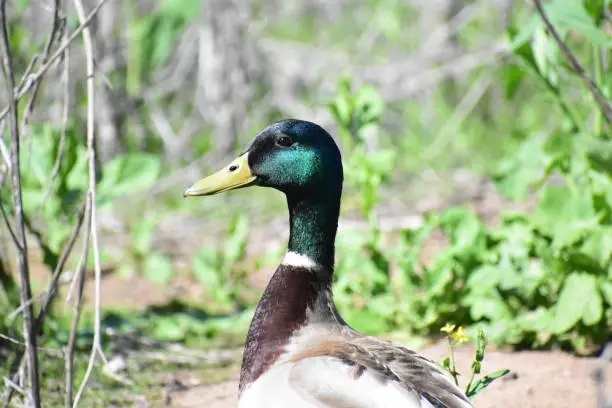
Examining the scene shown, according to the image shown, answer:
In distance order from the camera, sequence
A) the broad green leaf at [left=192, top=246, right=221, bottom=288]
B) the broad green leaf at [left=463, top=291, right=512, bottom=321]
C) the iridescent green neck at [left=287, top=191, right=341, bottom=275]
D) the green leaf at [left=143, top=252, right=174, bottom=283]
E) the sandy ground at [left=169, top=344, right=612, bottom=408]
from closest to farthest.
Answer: the iridescent green neck at [left=287, top=191, right=341, bottom=275] → the sandy ground at [left=169, top=344, right=612, bottom=408] → the broad green leaf at [left=463, top=291, right=512, bottom=321] → the broad green leaf at [left=192, top=246, right=221, bottom=288] → the green leaf at [left=143, top=252, right=174, bottom=283]

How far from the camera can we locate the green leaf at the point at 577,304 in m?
3.60

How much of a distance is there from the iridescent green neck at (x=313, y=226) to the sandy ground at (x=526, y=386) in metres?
0.69

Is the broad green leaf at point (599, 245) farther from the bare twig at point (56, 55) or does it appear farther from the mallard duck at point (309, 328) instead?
the bare twig at point (56, 55)

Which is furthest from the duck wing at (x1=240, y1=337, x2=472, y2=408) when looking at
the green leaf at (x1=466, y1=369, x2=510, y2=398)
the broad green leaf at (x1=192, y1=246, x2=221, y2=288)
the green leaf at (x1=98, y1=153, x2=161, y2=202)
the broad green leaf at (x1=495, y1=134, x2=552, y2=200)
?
the broad green leaf at (x1=192, y1=246, x2=221, y2=288)

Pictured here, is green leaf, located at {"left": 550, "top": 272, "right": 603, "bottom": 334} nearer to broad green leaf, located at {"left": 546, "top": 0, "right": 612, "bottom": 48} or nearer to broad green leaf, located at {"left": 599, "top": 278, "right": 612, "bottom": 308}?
broad green leaf, located at {"left": 599, "top": 278, "right": 612, "bottom": 308}

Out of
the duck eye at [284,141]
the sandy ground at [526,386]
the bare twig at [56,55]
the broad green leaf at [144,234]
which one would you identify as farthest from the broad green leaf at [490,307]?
the bare twig at [56,55]

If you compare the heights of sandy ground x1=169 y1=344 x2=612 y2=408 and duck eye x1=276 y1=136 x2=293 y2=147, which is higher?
duck eye x1=276 y1=136 x2=293 y2=147

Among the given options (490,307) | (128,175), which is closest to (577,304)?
(490,307)

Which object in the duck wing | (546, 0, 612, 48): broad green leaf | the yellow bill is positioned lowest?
the duck wing

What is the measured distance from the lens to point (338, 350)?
271cm

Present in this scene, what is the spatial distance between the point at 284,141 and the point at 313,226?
28 centimetres

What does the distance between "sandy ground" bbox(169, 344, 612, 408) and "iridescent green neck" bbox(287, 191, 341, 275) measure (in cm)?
69

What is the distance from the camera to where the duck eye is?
3010 mm

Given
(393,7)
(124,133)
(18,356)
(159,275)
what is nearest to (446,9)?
(393,7)
